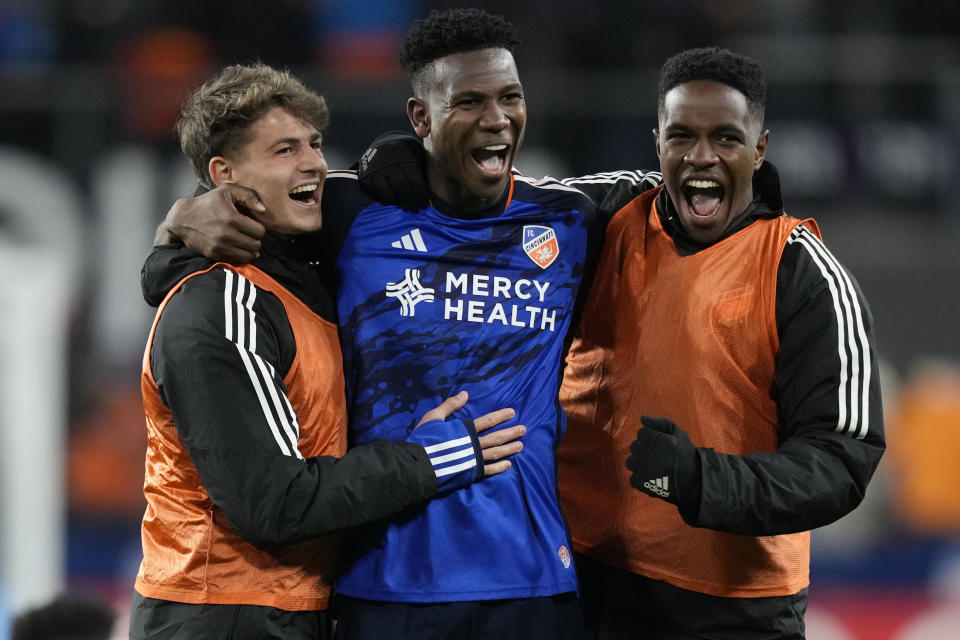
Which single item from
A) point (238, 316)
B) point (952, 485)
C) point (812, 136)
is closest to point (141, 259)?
point (812, 136)

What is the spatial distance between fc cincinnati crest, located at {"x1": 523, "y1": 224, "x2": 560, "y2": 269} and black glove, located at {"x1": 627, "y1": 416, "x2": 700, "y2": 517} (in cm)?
66

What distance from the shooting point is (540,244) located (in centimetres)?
364

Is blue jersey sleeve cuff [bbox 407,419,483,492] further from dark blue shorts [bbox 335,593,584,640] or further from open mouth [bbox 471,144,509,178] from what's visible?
open mouth [bbox 471,144,509,178]

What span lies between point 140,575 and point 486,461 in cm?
96

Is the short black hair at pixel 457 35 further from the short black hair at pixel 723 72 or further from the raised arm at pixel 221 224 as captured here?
the raised arm at pixel 221 224

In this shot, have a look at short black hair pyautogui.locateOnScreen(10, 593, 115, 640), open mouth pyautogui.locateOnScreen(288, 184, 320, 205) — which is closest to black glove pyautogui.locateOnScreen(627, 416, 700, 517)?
open mouth pyautogui.locateOnScreen(288, 184, 320, 205)

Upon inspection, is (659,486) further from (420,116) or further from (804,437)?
(420,116)

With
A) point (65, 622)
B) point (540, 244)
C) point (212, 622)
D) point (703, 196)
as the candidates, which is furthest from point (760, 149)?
point (65, 622)

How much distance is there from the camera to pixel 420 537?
3350 millimetres

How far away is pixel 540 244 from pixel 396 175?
459mm

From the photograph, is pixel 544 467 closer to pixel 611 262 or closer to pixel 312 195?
pixel 611 262

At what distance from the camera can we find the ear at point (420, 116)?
148 inches

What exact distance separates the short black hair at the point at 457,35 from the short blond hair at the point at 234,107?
352 mm

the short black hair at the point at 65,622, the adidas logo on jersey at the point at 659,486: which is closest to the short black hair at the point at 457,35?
the adidas logo on jersey at the point at 659,486
